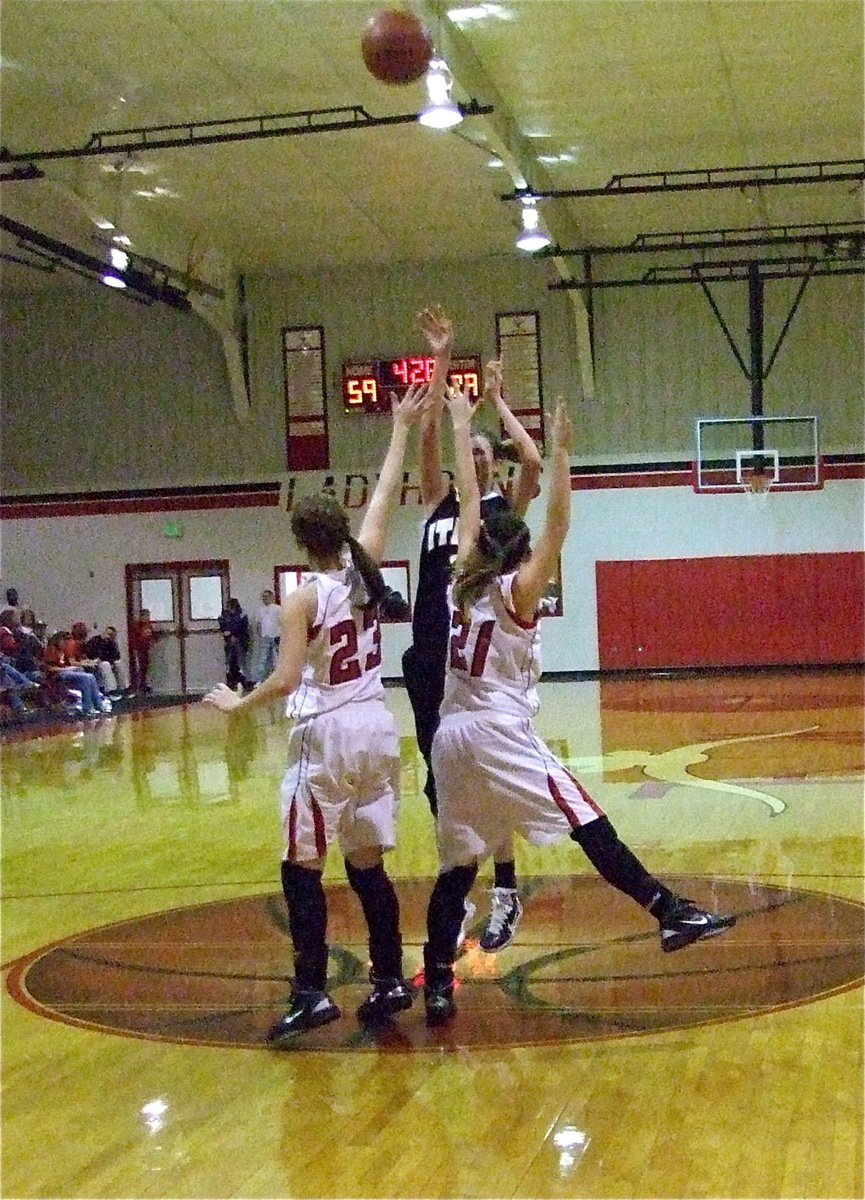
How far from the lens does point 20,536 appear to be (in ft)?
83.0

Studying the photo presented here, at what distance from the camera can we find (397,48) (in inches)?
332

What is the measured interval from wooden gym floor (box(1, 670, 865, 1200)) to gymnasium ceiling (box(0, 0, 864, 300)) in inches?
335

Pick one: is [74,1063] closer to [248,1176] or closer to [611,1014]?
[248,1176]

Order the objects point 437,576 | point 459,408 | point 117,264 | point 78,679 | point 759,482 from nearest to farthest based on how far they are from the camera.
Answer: point 459,408 → point 437,576 → point 117,264 → point 78,679 → point 759,482

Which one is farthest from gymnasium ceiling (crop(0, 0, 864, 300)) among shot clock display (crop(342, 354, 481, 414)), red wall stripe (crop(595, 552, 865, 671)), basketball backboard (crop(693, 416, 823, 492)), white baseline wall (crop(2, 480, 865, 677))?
red wall stripe (crop(595, 552, 865, 671))

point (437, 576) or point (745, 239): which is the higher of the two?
point (745, 239)

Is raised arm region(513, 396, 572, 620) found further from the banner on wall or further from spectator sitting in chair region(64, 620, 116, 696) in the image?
the banner on wall

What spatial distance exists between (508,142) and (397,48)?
8678mm

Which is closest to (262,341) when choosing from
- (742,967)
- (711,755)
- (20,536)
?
(20,536)

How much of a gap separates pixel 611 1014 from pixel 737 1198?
1.51 m

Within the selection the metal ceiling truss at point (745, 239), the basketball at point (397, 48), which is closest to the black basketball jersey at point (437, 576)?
the basketball at point (397, 48)

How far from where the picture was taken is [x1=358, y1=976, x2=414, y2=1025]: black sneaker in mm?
4633

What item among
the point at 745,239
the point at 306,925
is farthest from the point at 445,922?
the point at 745,239

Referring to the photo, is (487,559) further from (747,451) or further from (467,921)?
(747,451)
